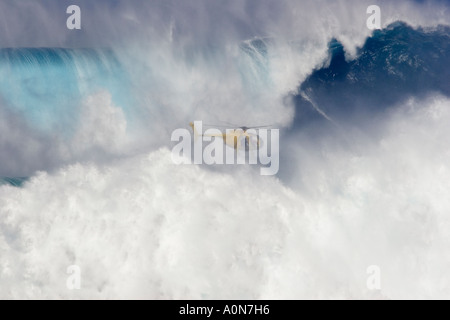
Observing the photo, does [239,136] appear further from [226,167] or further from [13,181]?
[13,181]

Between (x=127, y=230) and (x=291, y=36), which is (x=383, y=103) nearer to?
(x=291, y=36)

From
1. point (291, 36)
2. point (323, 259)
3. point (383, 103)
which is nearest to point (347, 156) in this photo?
point (383, 103)

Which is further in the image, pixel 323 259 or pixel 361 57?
pixel 361 57

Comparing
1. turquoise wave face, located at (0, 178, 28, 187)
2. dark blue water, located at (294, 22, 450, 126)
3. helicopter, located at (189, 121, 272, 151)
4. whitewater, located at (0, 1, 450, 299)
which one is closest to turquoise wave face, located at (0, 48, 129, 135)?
whitewater, located at (0, 1, 450, 299)

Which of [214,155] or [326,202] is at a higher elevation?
[214,155]

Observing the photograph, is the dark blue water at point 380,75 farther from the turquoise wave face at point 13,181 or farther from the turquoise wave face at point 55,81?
the turquoise wave face at point 13,181

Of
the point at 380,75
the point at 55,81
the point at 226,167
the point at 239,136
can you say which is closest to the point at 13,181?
the point at 55,81
